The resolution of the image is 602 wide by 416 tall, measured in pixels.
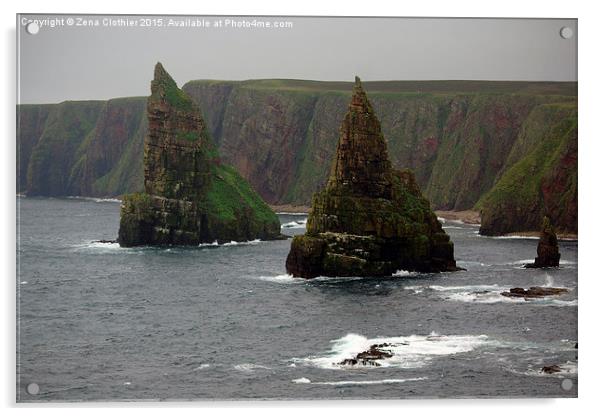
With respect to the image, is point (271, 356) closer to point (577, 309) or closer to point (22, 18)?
point (577, 309)

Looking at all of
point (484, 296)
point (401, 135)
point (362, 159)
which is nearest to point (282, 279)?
point (362, 159)

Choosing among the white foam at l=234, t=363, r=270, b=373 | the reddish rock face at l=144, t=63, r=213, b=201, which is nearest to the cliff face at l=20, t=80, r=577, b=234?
the reddish rock face at l=144, t=63, r=213, b=201

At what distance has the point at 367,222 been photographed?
39.2 m

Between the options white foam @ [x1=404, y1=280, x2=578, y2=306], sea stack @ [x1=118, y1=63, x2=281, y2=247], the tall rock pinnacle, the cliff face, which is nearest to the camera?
white foam @ [x1=404, y1=280, x2=578, y2=306]

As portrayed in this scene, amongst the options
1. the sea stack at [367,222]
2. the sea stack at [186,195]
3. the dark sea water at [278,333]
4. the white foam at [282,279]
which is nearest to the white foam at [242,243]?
the sea stack at [186,195]

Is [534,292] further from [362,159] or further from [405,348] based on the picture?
[362,159]

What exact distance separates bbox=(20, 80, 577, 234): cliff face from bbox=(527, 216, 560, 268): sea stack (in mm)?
367

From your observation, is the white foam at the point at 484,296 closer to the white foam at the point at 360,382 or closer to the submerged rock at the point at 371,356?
the submerged rock at the point at 371,356

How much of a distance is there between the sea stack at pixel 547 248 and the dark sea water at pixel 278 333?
12.1 inches

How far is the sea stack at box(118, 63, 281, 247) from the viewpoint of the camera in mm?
40312

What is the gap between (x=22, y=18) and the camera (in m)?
28.9

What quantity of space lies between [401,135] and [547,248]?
6.26 metres

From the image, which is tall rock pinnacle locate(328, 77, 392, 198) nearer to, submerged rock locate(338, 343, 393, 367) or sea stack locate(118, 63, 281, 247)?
sea stack locate(118, 63, 281, 247)

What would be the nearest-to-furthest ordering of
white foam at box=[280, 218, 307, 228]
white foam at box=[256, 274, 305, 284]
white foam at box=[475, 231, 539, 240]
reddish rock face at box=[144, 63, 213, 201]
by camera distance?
white foam at box=[475, 231, 539, 240]
white foam at box=[256, 274, 305, 284]
white foam at box=[280, 218, 307, 228]
reddish rock face at box=[144, 63, 213, 201]
